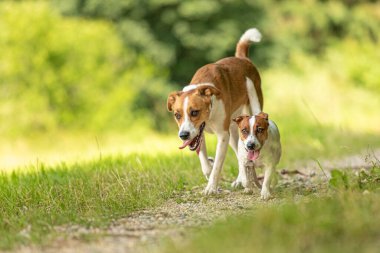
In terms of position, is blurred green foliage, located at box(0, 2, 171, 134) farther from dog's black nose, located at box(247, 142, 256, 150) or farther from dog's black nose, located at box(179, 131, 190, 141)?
dog's black nose, located at box(247, 142, 256, 150)

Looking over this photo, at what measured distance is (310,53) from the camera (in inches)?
987

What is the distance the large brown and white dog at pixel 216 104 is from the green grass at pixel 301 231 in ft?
6.02

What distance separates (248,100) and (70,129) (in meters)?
10.7

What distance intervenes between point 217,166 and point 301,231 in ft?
8.59

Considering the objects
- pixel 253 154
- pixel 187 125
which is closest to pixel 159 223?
pixel 187 125

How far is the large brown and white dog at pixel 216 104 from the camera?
6.45m

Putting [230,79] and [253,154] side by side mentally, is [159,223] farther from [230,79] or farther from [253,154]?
[230,79]

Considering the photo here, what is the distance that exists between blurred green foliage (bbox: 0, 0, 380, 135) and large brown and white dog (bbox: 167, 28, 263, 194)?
10.3 meters

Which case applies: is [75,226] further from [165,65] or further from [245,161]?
[165,65]

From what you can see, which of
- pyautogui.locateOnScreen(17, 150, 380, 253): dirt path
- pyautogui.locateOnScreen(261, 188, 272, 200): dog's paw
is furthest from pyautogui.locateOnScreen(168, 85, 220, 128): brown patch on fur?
pyautogui.locateOnScreen(261, 188, 272, 200): dog's paw

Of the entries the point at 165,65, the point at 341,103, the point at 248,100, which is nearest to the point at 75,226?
the point at 248,100

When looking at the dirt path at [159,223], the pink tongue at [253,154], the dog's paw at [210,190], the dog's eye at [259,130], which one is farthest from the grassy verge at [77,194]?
the dog's eye at [259,130]

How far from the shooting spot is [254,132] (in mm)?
6258

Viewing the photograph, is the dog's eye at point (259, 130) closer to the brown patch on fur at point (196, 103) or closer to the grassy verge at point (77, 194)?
the brown patch on fur at point (196, 103)
